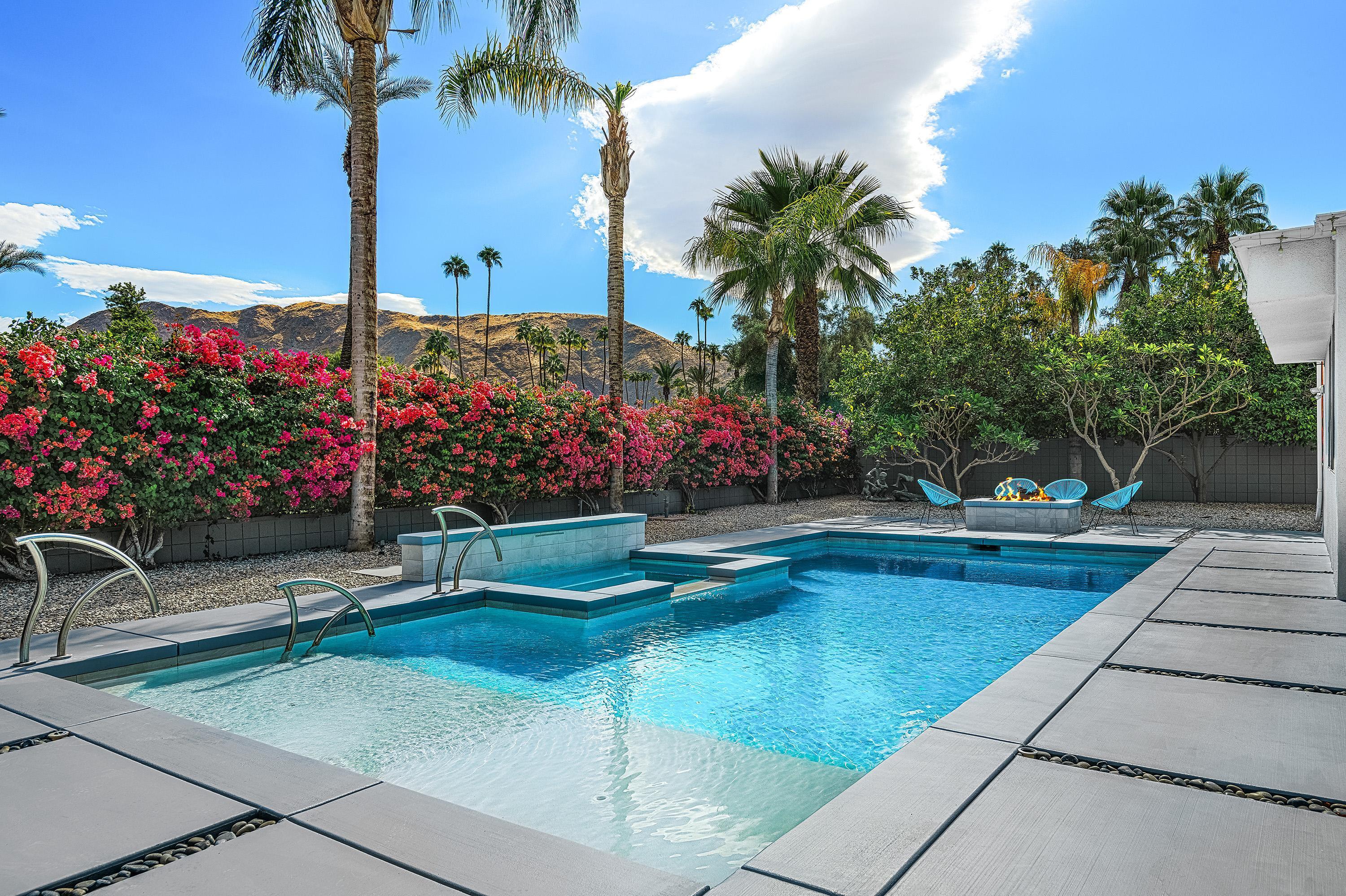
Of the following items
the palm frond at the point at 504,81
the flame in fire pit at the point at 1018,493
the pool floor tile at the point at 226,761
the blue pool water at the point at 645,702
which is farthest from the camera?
the flame in fire pit at the point at 1018,493

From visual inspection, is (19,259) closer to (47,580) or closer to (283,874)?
(47,580)

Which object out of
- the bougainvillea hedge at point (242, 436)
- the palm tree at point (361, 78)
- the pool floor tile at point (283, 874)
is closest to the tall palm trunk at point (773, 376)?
the bougainvillea hedge at point (242, 436)

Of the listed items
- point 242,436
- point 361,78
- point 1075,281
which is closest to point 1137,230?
point 1075,281

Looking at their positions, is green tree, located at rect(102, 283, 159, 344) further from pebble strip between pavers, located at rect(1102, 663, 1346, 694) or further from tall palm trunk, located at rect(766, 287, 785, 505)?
pebble strip between pavers, located at rect(1102, 663, 1346, 694)

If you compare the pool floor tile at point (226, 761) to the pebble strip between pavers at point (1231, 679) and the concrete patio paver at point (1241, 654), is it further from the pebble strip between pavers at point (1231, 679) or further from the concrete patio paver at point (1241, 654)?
the concrete patio paver at point (1241, 654)

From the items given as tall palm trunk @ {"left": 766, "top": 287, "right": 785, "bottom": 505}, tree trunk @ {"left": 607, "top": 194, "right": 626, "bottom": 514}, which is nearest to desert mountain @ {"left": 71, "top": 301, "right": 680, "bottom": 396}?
tall palm trunk @ {"left": 766, "top": 287, "right": 785, "bottom": 505}

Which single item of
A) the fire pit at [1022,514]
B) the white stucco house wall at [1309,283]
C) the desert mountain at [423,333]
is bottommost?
the fire pit at [1022,514]

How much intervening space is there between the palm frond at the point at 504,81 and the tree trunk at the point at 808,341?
23.3 feet

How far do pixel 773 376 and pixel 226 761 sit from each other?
14.6m

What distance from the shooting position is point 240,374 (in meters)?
8.41

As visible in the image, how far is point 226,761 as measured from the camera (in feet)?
9.52

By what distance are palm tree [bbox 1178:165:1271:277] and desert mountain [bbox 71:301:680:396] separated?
68.2 meters

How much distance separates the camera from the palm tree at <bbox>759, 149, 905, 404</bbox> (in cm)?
1614

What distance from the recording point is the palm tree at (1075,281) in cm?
2650
